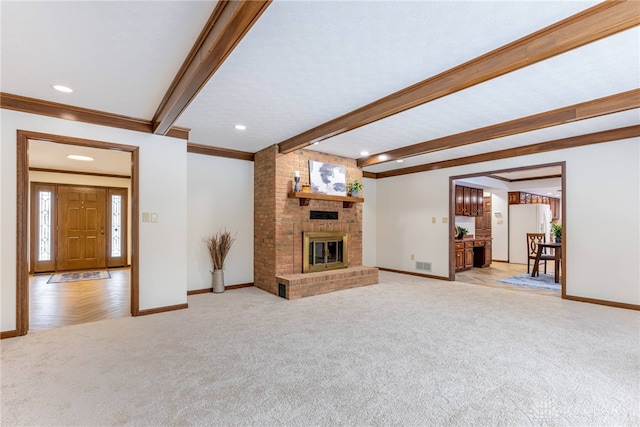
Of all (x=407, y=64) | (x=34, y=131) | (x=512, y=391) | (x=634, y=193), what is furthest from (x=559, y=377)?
(x=34, y=131)

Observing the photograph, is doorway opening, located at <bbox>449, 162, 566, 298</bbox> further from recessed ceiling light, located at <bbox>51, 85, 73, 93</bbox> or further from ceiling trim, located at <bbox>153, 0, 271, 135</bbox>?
recessed ceiling light, located at <bbox>51, 85, 73, 93</bbox>

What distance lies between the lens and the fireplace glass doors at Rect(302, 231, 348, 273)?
5285 millimetres

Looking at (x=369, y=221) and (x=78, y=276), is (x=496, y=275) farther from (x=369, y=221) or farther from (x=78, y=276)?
(x=78, y=276)

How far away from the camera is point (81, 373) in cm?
241

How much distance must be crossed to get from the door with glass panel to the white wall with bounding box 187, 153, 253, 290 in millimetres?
4064

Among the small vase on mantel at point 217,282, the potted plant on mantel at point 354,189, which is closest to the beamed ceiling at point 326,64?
the potted plant on mantel at point 354,189

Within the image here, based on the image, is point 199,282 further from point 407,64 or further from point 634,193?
point 634,193

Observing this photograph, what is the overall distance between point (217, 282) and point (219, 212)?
3.90 ft

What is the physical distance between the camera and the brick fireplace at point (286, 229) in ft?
16.4

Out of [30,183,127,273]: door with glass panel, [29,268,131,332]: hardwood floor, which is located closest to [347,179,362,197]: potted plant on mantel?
[29,268,131,332]: hardwood floor

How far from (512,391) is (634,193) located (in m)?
3.88

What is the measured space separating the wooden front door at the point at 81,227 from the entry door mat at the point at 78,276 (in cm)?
40

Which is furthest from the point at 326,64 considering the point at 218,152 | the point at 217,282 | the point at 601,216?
the point at 601,216

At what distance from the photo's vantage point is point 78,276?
662cm
